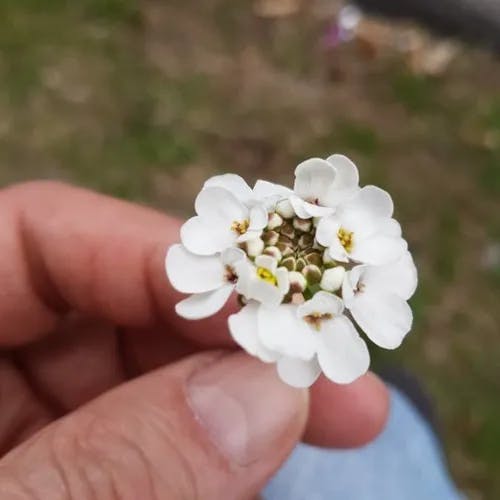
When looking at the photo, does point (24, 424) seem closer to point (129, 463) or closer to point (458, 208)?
point (129, 463)

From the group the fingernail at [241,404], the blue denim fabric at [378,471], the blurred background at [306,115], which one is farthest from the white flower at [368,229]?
the blurred background at [306,115]

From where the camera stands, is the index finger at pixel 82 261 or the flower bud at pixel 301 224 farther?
the index finger at pixel 82 261

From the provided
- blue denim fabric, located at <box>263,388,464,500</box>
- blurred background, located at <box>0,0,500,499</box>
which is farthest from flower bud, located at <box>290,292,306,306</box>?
blurred background, located at <box>0,0,500,499</box>

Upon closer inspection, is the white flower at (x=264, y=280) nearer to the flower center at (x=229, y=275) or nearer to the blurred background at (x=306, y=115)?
the flower center at (x=229, y=275)

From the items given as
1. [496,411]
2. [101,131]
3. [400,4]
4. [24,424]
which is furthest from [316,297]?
[400,4]

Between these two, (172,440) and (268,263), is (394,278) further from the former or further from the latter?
(172,440)
